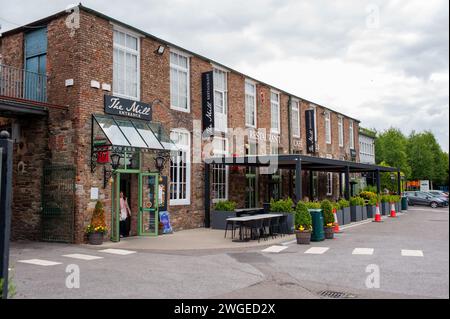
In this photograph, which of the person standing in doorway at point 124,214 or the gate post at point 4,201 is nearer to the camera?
the gate post at point 4,201

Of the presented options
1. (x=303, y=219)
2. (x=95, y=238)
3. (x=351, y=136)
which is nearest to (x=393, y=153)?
(x=351, y=136)

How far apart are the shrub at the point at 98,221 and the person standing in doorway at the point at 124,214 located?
48.6 inches

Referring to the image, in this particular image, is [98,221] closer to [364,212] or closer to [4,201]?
[4,201]

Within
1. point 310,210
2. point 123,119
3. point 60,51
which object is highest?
point 60,51

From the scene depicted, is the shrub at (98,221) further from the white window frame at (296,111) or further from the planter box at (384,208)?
the planter box at (384,208)

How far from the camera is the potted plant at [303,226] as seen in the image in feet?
41.0

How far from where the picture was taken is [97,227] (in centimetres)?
1230

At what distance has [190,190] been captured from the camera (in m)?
17.1

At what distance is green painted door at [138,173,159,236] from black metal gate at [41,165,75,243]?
2.48 metres

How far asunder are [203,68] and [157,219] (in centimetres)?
Answer: 703

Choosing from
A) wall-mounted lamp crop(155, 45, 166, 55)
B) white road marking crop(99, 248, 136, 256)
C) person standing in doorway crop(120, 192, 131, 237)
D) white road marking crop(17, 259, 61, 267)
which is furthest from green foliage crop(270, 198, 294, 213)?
white road marking crop(17, 259, 61, 267)

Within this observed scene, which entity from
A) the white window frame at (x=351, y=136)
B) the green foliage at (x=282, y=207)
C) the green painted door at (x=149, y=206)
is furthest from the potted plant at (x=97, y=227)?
the white window frame at (x=351, y=136)
